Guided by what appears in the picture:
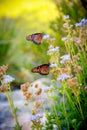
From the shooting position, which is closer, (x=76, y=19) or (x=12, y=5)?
(x=76, y=19)

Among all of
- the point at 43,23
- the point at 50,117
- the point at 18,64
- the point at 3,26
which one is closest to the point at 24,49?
the point at 18,64

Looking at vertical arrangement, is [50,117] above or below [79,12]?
below

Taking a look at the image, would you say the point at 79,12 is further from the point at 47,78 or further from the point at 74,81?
the point at 74,81

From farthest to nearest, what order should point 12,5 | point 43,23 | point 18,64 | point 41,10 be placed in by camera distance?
→ 1. point 12,5
2. point 41,10
3. point 43,23
4. point 18,64

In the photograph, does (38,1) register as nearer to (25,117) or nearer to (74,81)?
(25,117)

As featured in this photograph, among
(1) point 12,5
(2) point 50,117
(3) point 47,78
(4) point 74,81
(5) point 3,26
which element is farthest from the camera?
(1) point 12,5

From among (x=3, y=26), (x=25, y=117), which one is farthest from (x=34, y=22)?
(x=25, y=117)
